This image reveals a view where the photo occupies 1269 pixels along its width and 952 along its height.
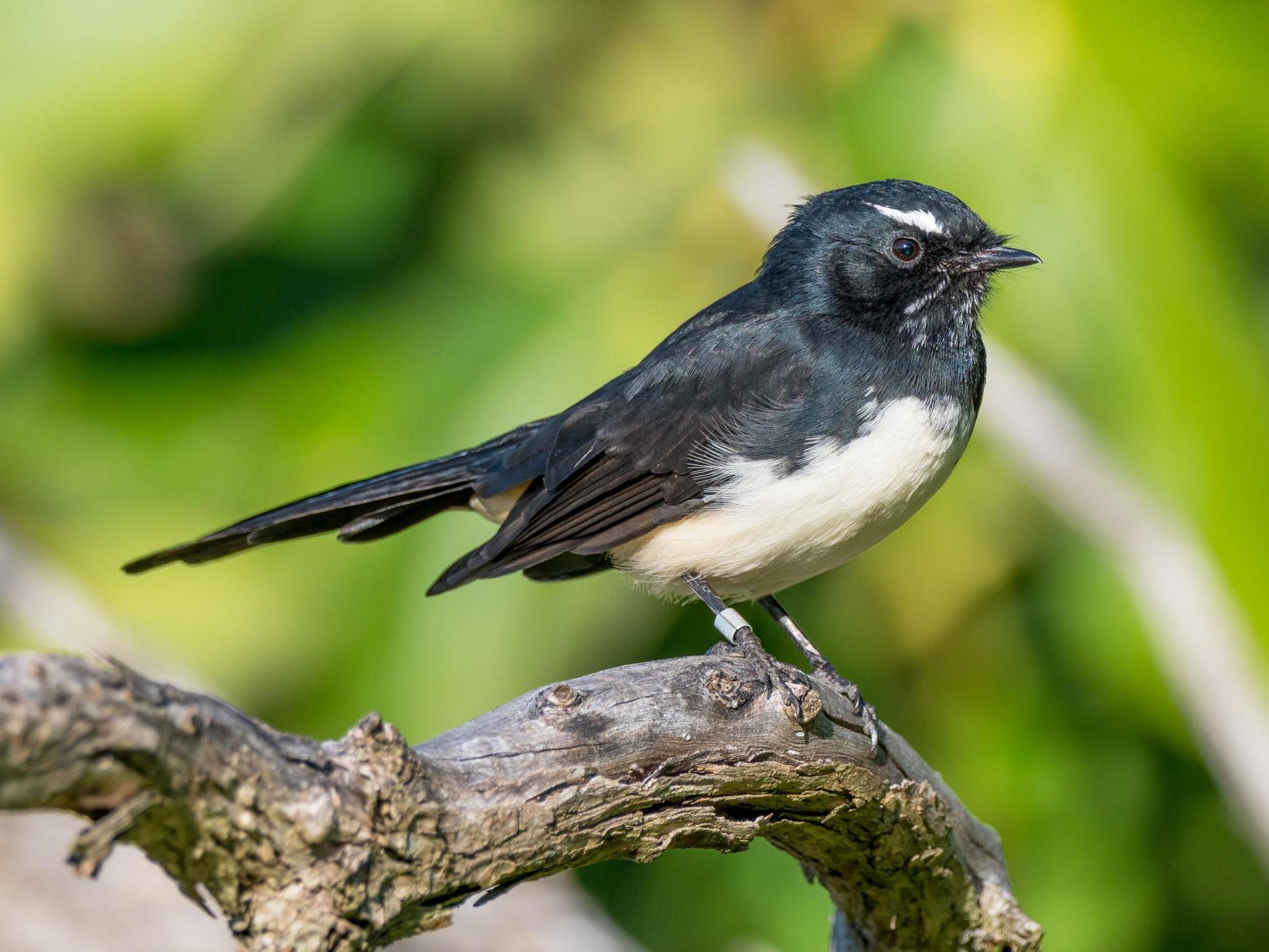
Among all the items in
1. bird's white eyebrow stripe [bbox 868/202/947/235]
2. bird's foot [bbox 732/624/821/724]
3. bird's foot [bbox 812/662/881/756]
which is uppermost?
bird's white eyebrow stripe [bbox 868/202/947/235]

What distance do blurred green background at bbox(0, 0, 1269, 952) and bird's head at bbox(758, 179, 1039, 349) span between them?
5.09 ft

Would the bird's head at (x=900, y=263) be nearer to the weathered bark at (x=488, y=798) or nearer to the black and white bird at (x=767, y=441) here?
the black and white bird at (x=767, y=441)

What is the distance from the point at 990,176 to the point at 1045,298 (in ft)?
1.82

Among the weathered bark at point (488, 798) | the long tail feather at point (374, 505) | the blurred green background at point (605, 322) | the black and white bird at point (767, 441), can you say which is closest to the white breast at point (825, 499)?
the black and white bird at point (767, 441)

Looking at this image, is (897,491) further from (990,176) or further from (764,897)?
(764,897)

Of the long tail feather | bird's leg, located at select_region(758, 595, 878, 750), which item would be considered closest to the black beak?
bird's leg, located at select_region(758, 595, 878, 750)

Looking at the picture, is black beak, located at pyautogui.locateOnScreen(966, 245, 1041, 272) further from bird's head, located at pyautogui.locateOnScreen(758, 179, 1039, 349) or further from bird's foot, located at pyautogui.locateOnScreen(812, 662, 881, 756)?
bird's foot, located at pyautogui.locateOnScreen(812, 662, 881, 756)

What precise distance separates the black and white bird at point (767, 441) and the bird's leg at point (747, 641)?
1 cm

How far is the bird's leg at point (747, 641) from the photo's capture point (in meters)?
3.09

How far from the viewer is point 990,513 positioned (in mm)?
5922

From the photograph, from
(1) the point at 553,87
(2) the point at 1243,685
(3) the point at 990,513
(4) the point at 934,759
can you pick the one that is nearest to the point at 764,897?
(4) the point at 934,759

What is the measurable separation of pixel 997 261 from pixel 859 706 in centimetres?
144

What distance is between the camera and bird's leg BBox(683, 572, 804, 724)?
10.1 ft

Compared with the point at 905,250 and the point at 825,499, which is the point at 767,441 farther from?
the point at 905,250
